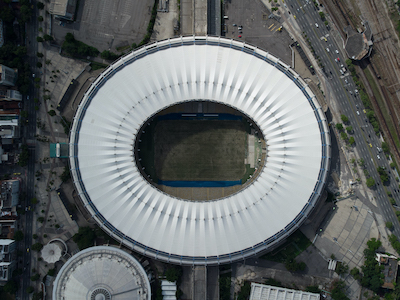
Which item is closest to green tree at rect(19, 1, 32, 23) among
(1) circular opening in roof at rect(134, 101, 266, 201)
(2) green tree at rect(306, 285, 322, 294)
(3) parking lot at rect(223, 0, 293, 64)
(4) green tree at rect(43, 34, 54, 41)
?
(4) green tree at rect(43, 34, 54, 41)

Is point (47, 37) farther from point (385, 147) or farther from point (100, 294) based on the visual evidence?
point (385, 147)

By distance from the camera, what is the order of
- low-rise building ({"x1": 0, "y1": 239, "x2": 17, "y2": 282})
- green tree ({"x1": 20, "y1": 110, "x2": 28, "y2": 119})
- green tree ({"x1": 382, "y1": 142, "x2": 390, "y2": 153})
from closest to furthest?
→ 1. low-rise building ({"x1": 0, "y1": 239, "x2": 17, "y2": 282})
2. green tree ({"x1": 20, "y1": 110, "x2": 28, "y2": 119})
3. green tree ({"x1": 382, "y1": 142, "x2": 390, "y2": 153})

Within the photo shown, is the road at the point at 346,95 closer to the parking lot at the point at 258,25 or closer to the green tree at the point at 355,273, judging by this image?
the parking lot at the point at 258,25

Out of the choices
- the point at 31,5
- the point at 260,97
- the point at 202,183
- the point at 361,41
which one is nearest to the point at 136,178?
the point at 202,183

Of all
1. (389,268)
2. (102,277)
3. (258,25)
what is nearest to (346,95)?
(258,25)

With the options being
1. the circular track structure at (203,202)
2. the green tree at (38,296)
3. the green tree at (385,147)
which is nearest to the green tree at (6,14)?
the circular track structure at (203,202)

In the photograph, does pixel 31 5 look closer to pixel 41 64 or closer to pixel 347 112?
pixel 41 64

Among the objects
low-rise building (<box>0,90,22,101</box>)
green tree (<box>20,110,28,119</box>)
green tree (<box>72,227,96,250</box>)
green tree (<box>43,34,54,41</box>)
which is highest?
green tree (<box>43,34,54,41</box>)

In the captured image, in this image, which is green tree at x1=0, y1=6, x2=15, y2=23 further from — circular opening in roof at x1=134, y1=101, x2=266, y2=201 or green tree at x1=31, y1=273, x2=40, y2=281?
green tree at x1=31, y1=273, x2=40, y2=281
